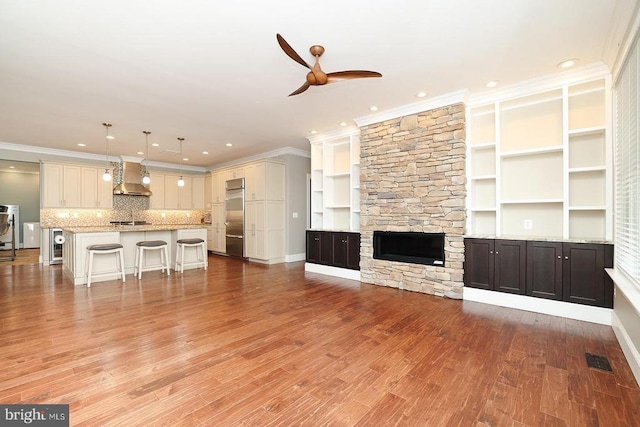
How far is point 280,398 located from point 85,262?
471 cm

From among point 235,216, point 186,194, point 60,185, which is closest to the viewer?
point 60,185

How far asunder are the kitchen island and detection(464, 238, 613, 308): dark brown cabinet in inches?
210

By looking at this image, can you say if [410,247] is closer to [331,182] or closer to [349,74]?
[331,182]

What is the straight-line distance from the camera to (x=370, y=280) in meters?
4.97

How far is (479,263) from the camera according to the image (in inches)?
153

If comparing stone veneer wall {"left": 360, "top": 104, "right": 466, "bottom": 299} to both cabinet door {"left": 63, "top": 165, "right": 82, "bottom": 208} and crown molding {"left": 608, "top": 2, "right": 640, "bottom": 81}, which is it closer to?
crown molding {"left": 608, "top": 2, "right": 640, "bottom": 81}

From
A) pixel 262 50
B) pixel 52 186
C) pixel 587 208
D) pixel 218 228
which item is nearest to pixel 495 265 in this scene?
pixel 587 208

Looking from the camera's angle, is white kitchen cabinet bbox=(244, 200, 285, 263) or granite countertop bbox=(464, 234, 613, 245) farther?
white kitchen cabinet bbox=(244, 200, 285, 263)

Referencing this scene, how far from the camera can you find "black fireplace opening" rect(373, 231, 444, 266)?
4.29 meters

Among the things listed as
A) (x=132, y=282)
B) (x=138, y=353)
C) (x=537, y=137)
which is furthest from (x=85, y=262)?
(x=537, y=137)

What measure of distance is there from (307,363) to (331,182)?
4203mm

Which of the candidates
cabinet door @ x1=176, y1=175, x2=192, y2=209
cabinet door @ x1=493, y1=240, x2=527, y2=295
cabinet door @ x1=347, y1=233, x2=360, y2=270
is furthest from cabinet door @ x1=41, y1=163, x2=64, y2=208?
cabinet door @ x1=493, y1=240, x2=527, y2=295

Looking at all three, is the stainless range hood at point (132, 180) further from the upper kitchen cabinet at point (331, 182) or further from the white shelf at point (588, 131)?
the white shelf at point (588, 131)

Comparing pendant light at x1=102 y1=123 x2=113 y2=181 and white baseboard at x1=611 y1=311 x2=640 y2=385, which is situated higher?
pendant light at x1=102 y1=123 x2=113 y2=181
